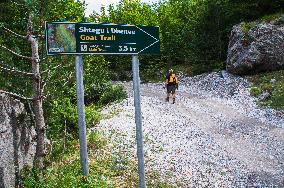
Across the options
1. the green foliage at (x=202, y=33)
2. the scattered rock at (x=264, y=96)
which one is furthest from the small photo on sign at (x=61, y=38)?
the scattered rock at (x=264, y=96)

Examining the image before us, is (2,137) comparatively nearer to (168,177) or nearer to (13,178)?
(13,178)

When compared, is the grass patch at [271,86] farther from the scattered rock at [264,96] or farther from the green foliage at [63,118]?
the green foliage at [63,118]

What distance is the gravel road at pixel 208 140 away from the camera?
1211 cm

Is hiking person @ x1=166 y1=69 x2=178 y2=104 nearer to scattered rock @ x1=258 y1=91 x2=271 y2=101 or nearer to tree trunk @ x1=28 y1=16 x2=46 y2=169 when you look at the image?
scattered rock @ x1=258 y1=91 x2=271 y2=101

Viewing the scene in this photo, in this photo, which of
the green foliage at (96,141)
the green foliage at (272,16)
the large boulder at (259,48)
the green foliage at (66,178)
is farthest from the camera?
the green foliage at (272,16)

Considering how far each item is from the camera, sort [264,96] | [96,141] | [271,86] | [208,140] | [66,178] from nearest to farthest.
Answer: [66,178] → [96,141] → [208,140] → [264,96] → [271,86]

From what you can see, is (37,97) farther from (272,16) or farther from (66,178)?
(272,16)

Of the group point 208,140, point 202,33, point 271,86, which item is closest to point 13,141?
point 208,140

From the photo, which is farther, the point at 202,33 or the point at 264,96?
the point at 202,33

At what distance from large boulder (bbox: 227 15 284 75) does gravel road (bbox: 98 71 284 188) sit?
5.08m

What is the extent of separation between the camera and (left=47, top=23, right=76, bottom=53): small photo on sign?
805cm

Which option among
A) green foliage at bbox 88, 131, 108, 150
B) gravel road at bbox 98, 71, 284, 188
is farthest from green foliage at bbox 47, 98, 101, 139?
green foliage at bbox 88, 131, 108, 150

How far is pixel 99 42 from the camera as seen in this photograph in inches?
327

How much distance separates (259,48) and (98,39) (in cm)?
2414
